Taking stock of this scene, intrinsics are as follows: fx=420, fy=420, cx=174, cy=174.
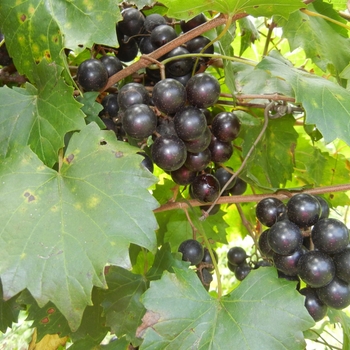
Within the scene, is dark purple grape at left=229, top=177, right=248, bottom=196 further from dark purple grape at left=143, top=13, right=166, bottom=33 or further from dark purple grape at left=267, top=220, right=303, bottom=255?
dark purple grape at left=143, top=13, right=166, bottom=33

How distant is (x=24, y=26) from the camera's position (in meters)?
0.93

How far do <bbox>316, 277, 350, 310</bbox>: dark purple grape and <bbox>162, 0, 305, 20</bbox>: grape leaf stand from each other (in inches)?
24.2

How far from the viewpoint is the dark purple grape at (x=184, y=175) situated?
3.51ft

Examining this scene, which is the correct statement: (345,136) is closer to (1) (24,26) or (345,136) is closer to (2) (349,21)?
(2) (349,21)

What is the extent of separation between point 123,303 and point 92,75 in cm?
57

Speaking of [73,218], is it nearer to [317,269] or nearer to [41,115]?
[41,115]

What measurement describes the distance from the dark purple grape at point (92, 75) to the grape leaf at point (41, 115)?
10 centimetres

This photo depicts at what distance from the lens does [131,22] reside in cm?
109

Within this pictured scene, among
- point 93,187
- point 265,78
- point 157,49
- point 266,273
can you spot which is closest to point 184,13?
point 157,49

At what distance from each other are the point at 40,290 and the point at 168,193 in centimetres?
70

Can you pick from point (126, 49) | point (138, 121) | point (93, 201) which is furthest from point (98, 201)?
point (126, 49)

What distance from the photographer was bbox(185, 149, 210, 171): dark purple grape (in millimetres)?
1028

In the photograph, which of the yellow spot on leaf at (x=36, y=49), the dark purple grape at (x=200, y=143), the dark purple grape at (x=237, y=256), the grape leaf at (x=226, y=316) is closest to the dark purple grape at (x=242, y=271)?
the dark purple grape at (x=237, y=256)

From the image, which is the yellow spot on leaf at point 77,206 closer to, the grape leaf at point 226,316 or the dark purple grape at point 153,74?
the grape leaf at point 226,316
